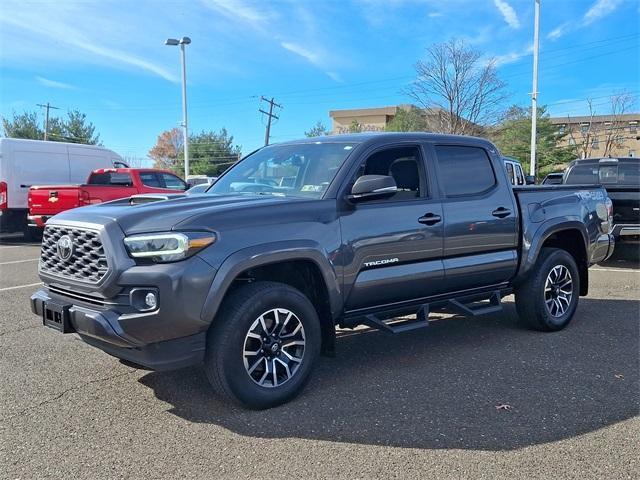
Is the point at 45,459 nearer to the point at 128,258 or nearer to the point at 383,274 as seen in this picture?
the point at 128,258

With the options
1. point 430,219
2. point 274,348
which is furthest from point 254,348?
point 430,219

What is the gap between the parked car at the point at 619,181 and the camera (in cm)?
946

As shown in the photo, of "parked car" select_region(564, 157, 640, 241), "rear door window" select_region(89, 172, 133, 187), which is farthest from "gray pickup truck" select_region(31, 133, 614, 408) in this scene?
"rear door window" select_region(89, 172, 133, 187)

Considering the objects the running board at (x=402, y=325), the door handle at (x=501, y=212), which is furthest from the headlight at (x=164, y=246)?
the door handle at (x=501, y=212)

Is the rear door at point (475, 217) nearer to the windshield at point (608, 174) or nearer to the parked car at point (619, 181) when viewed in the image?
the parked car at point (619, 181)

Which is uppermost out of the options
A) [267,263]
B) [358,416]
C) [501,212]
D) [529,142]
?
[529,142]

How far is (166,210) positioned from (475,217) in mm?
2767

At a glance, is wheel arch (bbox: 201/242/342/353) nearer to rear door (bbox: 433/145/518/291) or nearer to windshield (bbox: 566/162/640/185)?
rear door (bbox: 433/145/518/291)

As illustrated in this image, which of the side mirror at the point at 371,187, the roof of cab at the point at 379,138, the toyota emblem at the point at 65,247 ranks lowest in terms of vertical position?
the toyota emblem at the point at 65,247

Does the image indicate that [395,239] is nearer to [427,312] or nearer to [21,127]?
[427,312]

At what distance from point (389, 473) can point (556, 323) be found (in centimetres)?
346

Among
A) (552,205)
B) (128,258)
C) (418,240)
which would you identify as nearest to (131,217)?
(128,258)

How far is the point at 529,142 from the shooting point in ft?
133

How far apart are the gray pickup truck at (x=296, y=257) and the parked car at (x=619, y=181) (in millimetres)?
4708
